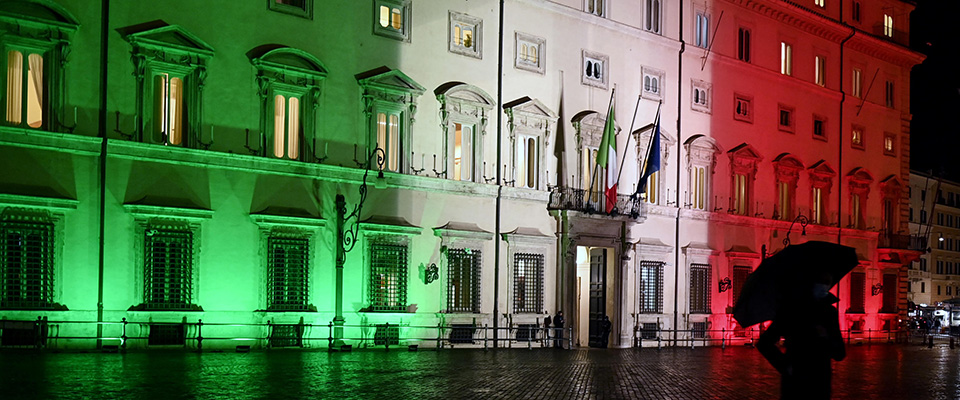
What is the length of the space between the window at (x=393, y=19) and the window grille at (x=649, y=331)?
47.9ft

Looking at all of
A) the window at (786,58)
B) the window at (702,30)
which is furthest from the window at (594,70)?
the window at (786,58)

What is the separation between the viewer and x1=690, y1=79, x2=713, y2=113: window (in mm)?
39500

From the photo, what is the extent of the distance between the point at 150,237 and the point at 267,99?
5.14 m

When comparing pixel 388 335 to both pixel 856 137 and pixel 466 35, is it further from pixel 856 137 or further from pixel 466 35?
pixel 856 137

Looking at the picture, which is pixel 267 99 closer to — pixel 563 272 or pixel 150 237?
pixel 150 237

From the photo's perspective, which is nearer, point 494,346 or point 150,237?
point 150,237

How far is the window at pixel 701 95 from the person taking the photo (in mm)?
39500

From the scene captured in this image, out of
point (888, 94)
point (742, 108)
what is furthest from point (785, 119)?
point (888, 94)

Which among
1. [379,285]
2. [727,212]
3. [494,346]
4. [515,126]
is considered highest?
[515,126]

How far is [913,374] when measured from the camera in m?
26.5

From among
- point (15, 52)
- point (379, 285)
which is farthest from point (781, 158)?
point (15, 52)

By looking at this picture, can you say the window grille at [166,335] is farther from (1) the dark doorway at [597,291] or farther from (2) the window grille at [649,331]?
(2) the window grille at [649,331]

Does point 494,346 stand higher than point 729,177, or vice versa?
point 729,177

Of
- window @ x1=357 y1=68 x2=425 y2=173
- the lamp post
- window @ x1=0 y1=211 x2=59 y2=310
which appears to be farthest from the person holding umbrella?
window @ x1=357 y1=68 x2=425 y2=173
